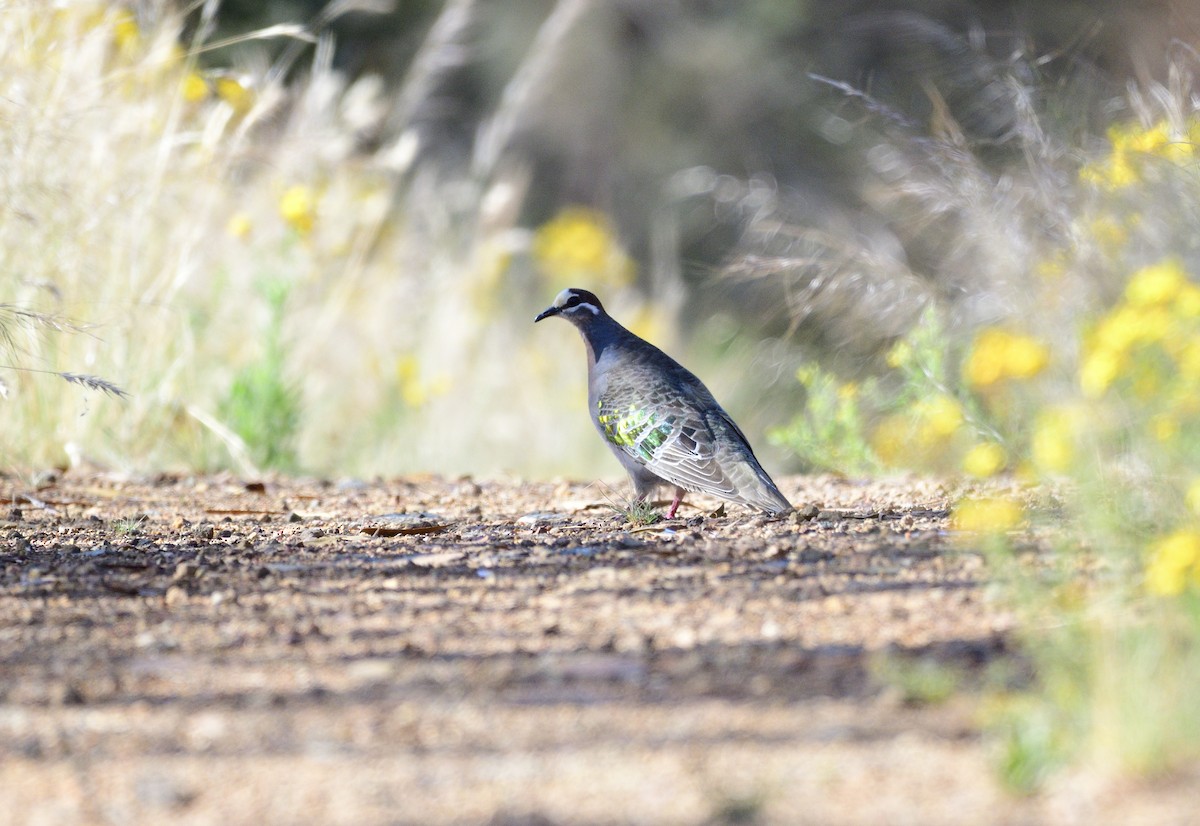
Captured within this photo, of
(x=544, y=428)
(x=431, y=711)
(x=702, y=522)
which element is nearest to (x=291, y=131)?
(x=544, y=428)

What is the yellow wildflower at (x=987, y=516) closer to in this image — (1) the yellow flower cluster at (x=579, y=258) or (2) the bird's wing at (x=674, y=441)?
(2) the bird's wing at (x=674, y=441)

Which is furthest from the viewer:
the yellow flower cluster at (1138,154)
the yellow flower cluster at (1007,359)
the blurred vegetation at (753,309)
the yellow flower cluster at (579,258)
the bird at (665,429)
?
the yellow flower cluster at (579,258)

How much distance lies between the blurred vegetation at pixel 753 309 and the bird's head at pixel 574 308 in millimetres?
592

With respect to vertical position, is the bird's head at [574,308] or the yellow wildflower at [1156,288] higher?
the yellow wildflower at [1156,288]

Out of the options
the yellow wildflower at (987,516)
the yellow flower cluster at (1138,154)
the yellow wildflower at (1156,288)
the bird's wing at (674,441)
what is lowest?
the bird's wing at (674,441)

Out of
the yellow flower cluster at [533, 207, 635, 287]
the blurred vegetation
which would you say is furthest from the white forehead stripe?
the yellow flower cluster at [533, 207, 635, 287]

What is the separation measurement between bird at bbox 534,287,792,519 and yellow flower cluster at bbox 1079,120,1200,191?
135 centimetres

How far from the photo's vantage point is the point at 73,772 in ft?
7.38

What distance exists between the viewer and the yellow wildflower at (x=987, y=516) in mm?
2803

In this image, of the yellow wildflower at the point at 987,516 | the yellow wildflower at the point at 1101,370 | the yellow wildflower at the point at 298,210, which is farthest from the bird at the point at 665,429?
the yellow wildflower at the point at 1101,370

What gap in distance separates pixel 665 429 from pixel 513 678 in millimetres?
2399

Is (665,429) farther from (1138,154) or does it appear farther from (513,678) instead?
(513,678)

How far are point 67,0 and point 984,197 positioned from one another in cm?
344

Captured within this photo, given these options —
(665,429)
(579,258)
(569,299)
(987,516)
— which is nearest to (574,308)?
(569,299)
